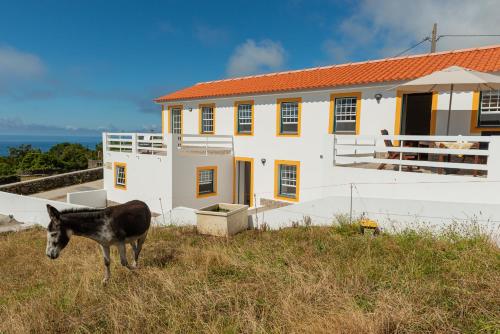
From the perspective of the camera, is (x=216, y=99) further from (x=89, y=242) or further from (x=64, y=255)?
(x=64, y=255)

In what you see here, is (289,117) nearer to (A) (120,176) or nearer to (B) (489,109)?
(B) (489,109)

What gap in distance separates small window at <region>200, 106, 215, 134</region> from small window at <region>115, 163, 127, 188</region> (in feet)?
16.2

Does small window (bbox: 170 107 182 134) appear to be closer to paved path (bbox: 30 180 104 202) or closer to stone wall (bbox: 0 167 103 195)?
paved path (bbox: 30 180 104 202)

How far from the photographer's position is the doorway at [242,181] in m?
17.8

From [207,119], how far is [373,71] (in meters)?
9.35

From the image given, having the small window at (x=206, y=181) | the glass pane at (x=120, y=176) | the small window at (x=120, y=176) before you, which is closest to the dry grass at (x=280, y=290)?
the small window at (x=206, y=181)

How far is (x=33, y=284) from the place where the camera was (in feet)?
20.4

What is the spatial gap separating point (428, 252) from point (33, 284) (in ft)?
24.4

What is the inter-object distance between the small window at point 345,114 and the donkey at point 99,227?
993 centimetres

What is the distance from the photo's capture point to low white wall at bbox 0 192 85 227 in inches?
628

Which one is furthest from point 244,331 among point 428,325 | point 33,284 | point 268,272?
point 33,284

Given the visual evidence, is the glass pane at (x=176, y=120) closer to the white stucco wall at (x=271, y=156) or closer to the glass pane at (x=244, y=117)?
the white stucco wall at (x=271, y=156)

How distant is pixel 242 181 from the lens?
17953 mm

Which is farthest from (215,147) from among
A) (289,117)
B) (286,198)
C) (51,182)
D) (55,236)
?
(51,182)
